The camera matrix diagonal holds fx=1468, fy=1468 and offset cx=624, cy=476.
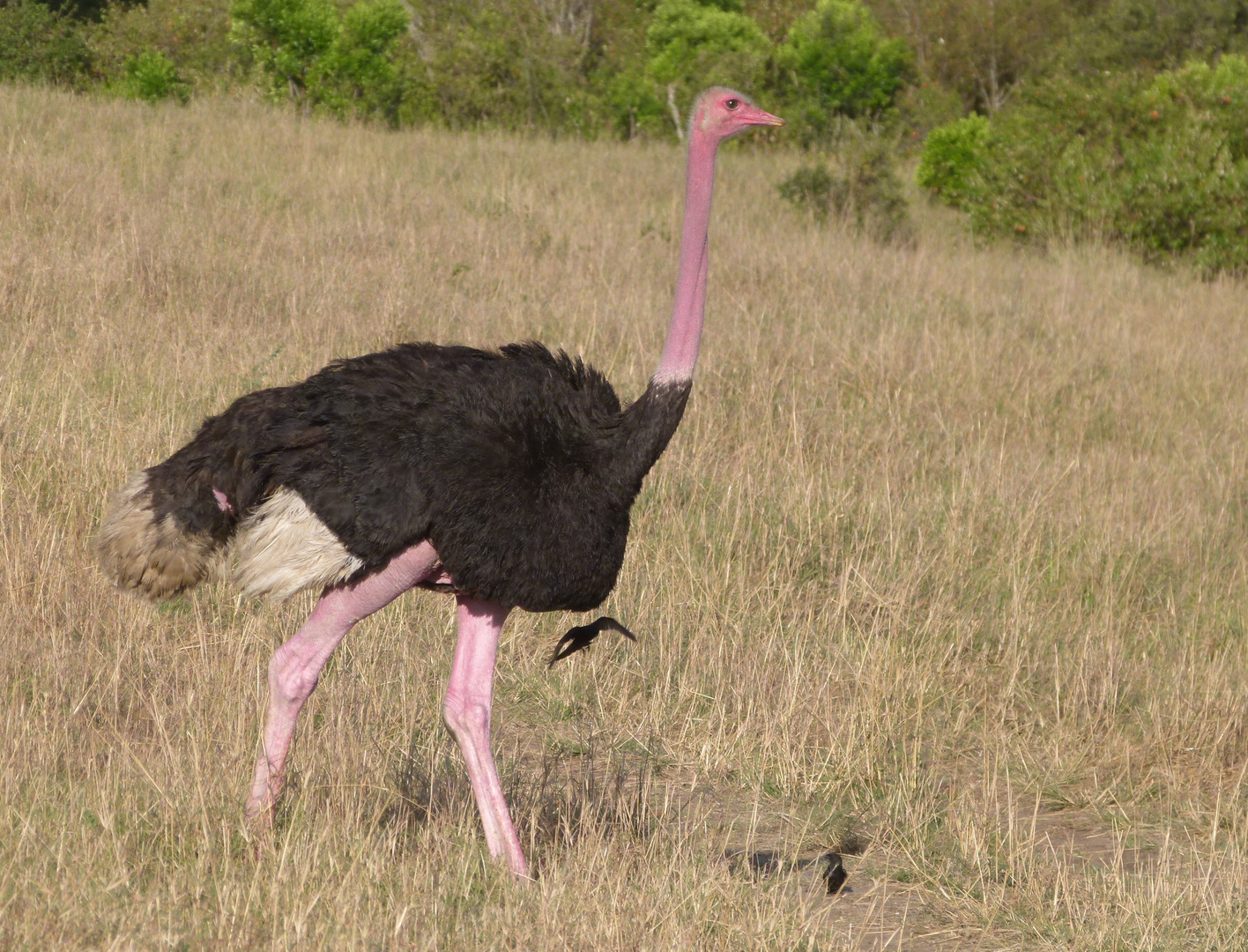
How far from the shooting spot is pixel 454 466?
3236 millimetres

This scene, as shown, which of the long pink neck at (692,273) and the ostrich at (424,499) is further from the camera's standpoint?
the long pink neck at (692,273)

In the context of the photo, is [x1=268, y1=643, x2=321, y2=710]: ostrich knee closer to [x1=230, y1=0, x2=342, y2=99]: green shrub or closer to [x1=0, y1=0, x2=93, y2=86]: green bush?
[x1=0, y1=0, x2=93, y2=86]: green bush

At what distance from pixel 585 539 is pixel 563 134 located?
13.8 meters

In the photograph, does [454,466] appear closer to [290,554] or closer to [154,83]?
[290,554]

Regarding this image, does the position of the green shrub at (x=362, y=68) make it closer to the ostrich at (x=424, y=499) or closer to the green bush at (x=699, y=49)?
the green bush at (x=699, y=49)

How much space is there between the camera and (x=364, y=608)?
3.35m

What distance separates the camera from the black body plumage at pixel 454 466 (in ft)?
10.5

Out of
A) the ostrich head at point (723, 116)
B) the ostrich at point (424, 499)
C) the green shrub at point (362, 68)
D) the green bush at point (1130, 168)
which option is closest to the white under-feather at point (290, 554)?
the ostrich at point (424, 499)

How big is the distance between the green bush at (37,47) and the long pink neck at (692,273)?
1351cm

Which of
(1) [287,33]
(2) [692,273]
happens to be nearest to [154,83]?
(1) [287,33]

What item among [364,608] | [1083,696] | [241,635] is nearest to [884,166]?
[1083,696]

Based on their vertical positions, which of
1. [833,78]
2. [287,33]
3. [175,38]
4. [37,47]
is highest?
[175,38]

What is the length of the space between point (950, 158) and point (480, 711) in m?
13.9

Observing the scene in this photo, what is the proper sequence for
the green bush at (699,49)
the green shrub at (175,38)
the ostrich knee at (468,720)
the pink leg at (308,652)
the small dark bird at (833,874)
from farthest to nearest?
the green bush at (699,49) → the green shrub at (175,38) → the small dark bird at (833,874) → the ostrich knee at (468,720) → the pink leg at (308,652)
